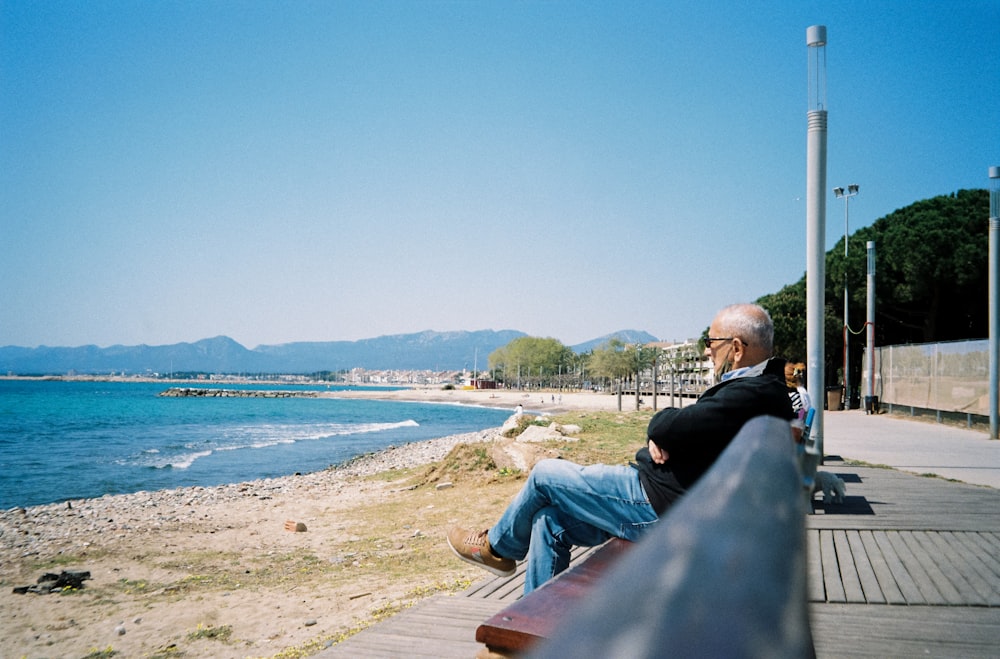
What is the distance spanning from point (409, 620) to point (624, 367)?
82646 millimetres

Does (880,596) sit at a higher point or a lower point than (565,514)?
lower

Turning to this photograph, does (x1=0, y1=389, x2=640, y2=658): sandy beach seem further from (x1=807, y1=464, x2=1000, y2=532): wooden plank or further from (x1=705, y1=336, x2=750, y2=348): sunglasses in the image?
(x1=807, y1=464, x2=1000, y2=532): wooden plank

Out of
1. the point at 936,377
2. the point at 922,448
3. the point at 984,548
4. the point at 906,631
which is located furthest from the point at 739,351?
the point at 936,377

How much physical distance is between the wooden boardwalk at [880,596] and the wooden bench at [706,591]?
221 cm

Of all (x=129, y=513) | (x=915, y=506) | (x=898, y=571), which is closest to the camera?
(x=898, y=571)

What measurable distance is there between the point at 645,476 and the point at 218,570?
311 inches

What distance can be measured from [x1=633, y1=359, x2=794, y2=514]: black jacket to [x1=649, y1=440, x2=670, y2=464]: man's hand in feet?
0.05

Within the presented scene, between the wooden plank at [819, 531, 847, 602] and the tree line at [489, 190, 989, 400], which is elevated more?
the tree line at [489, 190, 989, 400]

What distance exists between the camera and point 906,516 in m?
6.41

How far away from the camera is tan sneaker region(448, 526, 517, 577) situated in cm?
375

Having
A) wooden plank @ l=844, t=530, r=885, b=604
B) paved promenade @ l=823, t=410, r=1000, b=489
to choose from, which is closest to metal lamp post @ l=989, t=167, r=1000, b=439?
paved promenade @ l=823, t=410, r=1000, b=489

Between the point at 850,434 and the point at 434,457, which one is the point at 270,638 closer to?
the point at 850,434

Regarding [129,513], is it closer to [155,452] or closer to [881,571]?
[881,571]

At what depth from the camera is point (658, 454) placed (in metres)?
3.17
